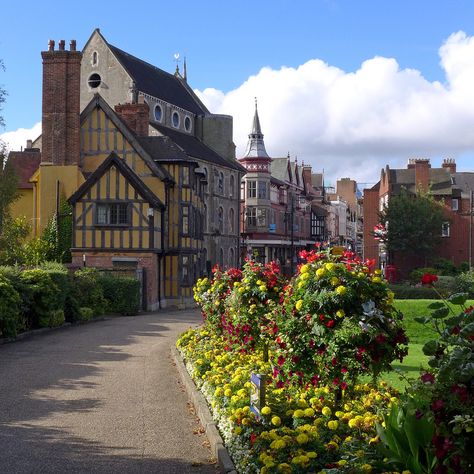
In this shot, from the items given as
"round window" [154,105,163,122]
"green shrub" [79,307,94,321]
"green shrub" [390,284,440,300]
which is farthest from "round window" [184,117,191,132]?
"green shrub" [79,307,94,321]

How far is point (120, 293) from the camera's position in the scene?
97.7ft

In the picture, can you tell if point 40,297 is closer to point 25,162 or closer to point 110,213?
point 110,213

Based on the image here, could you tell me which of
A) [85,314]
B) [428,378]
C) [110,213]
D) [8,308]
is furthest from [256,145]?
[428,378]

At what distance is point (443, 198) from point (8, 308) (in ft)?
155

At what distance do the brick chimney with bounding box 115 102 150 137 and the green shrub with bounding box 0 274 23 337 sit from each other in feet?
80.5

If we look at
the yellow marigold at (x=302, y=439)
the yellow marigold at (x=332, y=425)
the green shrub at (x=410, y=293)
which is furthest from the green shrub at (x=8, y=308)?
the green shrub at (x=410, y=293)

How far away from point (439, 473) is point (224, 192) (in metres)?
51.5

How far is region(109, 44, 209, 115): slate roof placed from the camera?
168 ft

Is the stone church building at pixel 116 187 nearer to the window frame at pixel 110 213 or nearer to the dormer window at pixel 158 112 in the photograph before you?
the window frame at pixel 110 213

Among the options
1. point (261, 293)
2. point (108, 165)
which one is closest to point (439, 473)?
point (261, 293)

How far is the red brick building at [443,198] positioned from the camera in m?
57.8

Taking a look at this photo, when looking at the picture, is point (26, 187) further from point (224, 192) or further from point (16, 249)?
point (224, 192)

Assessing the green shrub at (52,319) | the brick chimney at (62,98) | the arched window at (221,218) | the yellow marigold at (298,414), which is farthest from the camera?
the arched window at (221,218)

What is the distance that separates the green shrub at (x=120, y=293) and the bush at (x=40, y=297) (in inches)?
327
